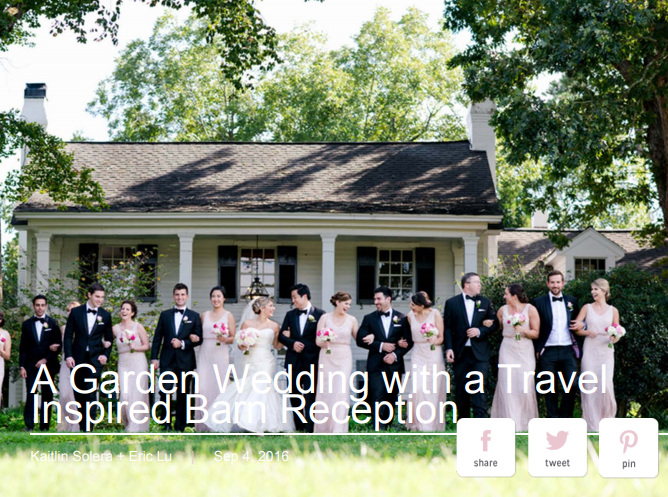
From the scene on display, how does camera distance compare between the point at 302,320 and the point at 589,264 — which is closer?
the point at 302,320

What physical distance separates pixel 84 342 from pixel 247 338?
2753mm

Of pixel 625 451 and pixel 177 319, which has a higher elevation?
pixel 177 319

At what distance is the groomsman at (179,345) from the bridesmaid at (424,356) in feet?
10.4

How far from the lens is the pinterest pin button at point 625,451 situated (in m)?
4.82

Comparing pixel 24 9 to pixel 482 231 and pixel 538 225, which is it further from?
pixel 538 225

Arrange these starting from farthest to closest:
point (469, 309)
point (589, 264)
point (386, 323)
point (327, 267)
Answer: point (589, 264)
point (327, 267)
point (386, 323)
point (469, 309)

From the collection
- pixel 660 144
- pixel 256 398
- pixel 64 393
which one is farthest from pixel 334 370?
pixel 660 144

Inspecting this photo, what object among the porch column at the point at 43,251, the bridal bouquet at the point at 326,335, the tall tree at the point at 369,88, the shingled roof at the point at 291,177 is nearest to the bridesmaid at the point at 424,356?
the bridal bouquet at the point at 326,335

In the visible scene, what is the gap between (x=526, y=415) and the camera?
1259 centimetres

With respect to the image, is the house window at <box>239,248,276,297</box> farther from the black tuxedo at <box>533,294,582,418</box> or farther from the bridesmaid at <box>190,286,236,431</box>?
the black tuxedo at <box>533,294,582,418</box>

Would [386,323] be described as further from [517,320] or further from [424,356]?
[517,320]

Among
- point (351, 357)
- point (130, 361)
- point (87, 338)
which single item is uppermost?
point (87, 338)

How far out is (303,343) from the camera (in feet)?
41.9

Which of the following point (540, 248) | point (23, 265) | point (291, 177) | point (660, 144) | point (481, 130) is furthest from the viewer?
point (540, 248)
